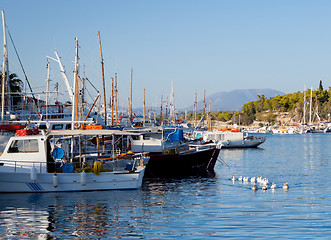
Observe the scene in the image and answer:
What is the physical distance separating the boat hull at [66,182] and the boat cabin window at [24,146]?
5.01ft

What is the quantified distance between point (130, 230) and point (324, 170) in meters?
34.3

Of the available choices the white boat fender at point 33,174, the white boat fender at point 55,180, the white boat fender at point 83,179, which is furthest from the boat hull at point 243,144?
the white boat fender at point 33,174

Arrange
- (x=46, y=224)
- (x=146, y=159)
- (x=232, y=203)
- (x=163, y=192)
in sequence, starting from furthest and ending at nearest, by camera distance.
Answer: (x=146, y=159) < (x=163, y=192) < (x=232, y=203) < (x=46, y=224)

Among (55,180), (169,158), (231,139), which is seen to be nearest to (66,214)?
(55,180)

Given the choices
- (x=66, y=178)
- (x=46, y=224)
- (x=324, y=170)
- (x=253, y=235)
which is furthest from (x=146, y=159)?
(x=324, y=170)

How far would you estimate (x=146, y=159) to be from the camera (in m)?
37.5

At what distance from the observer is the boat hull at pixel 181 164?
1661 inches

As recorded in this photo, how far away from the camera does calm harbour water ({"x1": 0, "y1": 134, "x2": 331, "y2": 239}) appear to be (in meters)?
22.2

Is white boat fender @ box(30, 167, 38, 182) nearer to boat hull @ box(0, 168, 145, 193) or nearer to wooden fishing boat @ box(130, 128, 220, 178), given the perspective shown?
boat hull @ box(0, 168, 145, 193)

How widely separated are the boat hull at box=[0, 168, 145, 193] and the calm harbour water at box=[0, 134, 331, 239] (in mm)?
511

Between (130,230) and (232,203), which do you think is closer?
(130,230)

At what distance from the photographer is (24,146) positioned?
3177cm

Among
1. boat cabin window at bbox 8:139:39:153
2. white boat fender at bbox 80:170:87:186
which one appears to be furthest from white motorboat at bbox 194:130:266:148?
boat cabin window at bbox 8:139:39:153

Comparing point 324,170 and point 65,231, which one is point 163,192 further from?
point 324,170
